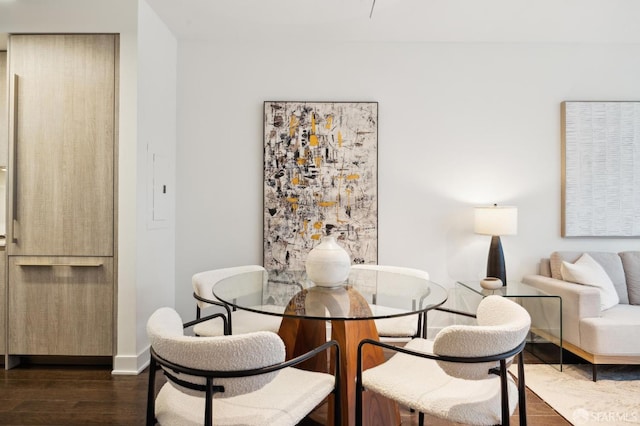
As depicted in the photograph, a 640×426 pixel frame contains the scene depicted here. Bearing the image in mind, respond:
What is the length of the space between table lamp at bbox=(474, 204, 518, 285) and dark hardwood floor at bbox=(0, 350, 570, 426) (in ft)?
3.54

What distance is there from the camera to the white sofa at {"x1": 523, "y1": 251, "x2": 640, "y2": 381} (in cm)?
295

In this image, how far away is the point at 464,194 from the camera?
12.9 ft

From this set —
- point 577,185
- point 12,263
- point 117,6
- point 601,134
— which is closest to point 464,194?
point 577,185

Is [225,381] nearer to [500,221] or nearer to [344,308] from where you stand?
[344,308]

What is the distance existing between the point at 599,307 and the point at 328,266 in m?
2.19

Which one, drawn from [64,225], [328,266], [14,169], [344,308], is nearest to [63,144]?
[14,169]

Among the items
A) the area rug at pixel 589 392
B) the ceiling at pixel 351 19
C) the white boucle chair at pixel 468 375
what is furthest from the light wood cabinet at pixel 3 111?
the area rug at pixel 589 392

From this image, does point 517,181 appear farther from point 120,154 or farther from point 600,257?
point 120,154

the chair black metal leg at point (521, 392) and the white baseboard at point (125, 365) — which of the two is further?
the white baseboard at point (125, 365)

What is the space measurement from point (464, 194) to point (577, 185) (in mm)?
1003

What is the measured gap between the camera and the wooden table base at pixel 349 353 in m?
2.03

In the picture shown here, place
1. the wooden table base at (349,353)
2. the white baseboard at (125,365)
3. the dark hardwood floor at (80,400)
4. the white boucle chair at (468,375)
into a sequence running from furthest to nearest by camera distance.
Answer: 1. the white baseboard at (125,365)
2. the dark hardwood floor at (80,400)
3. the wooden table base at (349,353)
4. the white boucle chair at (468,375)

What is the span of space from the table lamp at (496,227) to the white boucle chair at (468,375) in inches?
72.3

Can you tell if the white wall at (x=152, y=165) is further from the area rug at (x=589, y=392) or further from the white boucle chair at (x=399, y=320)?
the area rug at (x=589, y=392)
